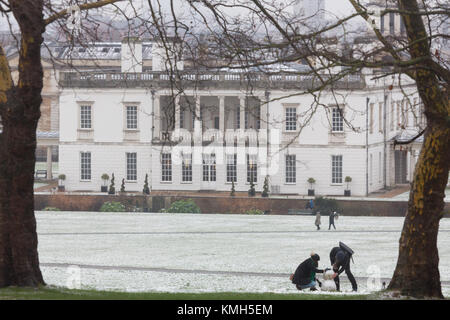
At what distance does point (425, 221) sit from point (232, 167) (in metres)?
48.7

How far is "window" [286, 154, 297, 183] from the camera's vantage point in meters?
65.3

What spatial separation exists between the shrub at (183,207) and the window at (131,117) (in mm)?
10543

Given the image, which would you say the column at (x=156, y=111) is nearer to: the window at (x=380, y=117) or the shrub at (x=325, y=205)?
Answer: the window at (x=380, y=117)

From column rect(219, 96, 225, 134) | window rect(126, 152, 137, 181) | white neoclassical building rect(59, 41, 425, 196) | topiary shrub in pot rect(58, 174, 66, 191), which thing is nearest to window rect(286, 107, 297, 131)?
white neoclassical building rect(59, 41, 425, 196)

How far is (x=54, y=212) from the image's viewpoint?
58.4 m

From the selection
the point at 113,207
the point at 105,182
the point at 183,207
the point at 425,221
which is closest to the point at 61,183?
the point at 105,182

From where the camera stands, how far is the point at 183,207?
5912 cm

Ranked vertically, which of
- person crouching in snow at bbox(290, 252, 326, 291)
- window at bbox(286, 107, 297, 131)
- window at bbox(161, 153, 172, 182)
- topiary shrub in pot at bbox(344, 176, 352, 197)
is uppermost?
window at bbox(286, 107, 297, 131)

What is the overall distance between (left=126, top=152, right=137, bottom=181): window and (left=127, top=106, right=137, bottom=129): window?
1.74 m

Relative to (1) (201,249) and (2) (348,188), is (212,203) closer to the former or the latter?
(2) (348,188)

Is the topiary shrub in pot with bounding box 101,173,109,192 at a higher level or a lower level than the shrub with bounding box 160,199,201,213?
higher

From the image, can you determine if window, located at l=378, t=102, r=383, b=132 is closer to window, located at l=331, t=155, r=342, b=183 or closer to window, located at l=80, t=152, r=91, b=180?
window, located at l=331, t=155, r=342, b=183

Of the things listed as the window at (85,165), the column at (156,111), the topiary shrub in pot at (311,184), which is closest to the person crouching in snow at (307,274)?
the topiary shrub in pot at (311,184)

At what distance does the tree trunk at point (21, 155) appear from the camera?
18.1 meters
